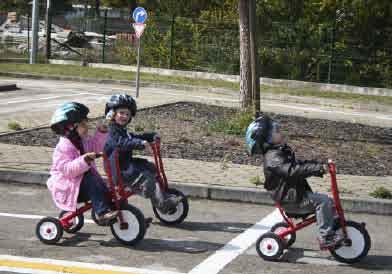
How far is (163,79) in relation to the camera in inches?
1067

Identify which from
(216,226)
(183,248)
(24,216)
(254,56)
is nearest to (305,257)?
(183,248)

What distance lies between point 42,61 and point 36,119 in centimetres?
1942

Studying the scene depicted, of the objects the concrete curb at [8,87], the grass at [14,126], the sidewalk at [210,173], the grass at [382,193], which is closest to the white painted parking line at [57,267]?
the sidewalk at [210,173]

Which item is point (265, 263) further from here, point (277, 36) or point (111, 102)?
point (277, 36)

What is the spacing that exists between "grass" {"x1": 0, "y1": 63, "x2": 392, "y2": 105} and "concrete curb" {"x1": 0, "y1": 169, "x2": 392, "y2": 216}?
14.5 meters

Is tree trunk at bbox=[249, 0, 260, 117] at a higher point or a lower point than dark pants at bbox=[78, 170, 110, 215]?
higher

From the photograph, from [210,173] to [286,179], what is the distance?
3425mm

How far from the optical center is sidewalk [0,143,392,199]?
9547 mm

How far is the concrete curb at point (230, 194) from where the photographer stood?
29.0 ft

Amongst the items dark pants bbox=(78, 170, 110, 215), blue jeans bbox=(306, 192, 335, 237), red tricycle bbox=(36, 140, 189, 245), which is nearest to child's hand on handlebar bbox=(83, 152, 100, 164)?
red tricycle bbox=(36, 140, 189, 245)

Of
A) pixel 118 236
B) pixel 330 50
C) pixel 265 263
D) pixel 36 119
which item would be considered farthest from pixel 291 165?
pixel 330 50

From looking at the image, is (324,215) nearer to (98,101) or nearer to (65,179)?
(65,179)

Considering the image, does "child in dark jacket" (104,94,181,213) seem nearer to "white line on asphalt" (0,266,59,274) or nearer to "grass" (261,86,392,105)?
"white line on asphalt" (0,266,59,274)

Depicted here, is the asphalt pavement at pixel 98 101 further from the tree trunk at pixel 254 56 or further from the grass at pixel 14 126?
the tree trunk at pixel 254 56
